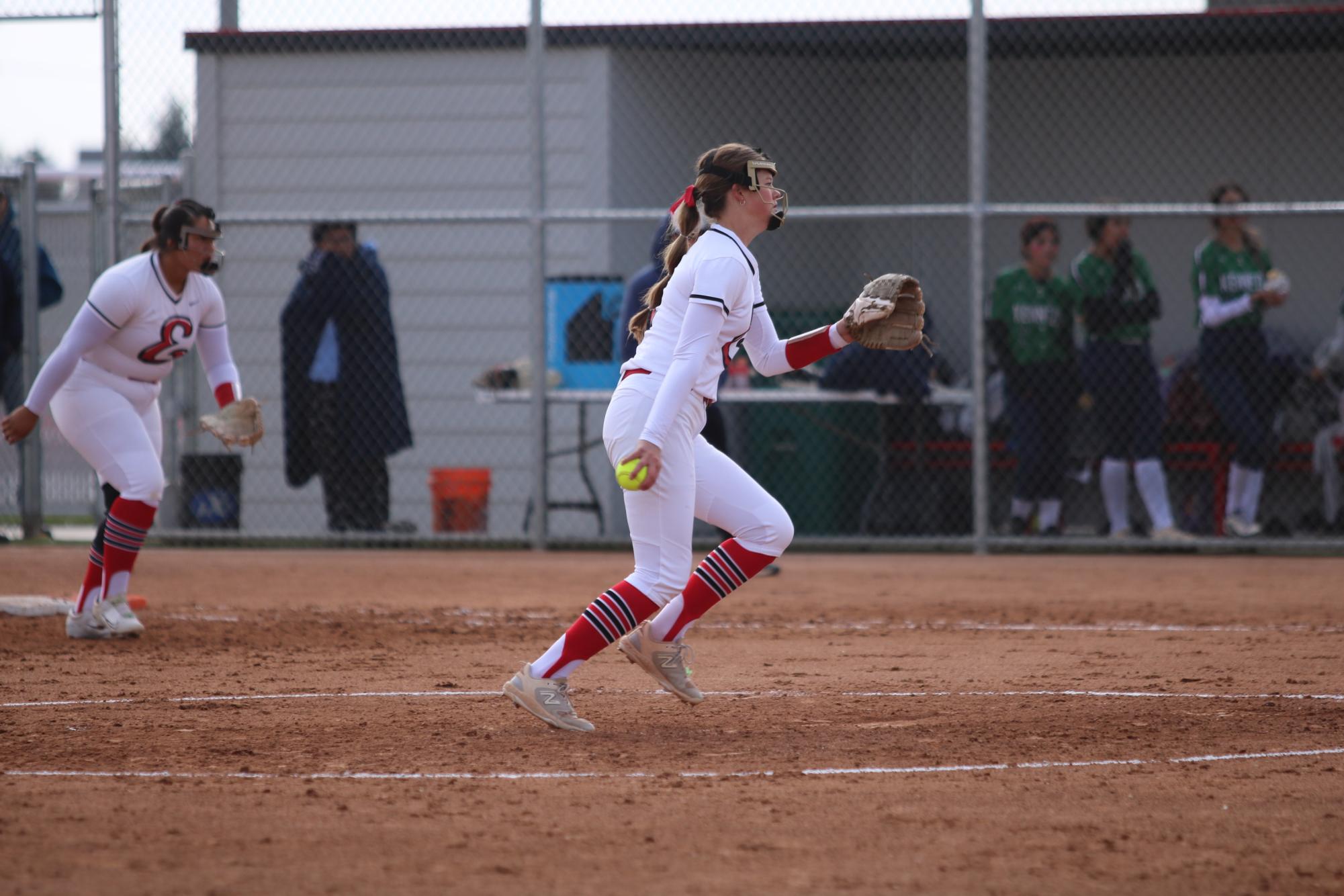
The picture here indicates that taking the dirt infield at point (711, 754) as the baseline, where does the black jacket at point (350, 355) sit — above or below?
above

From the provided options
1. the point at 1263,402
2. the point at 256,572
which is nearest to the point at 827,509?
the point at 1263,402

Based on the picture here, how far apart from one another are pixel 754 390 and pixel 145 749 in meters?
7.57

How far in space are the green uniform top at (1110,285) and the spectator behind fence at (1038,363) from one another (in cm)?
34

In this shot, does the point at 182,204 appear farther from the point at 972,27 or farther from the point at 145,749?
the point at 972,27

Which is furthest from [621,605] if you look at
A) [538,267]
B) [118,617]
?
[538,267]

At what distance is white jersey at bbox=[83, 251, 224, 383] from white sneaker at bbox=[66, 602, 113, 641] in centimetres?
114

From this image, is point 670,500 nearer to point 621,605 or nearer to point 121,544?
point 621,605

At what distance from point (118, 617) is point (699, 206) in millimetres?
3855

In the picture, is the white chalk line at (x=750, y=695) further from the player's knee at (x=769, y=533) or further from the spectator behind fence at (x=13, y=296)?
the spectator behind fence at (x=13, y=296)

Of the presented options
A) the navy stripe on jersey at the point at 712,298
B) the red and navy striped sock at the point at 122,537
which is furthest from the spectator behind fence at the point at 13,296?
the navy stripe on jersey at the point at 712,298

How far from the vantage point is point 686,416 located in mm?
5215

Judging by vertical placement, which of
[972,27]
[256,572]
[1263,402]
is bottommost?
[256,572]

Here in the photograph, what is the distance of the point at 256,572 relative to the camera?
10.9 meters

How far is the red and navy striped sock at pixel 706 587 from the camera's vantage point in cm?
550
